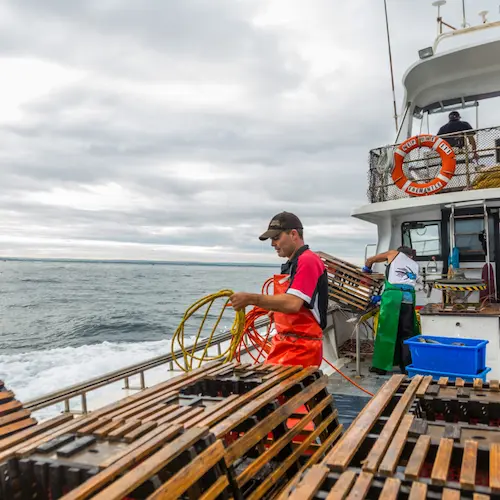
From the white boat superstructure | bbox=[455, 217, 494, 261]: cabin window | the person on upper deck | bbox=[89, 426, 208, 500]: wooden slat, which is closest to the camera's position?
Answer: bbox=[89, 426, 208, 500]: wooden slat

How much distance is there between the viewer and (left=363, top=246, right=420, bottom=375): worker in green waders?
7305 millimetres

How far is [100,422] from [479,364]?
4.94m

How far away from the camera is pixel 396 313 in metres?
7.36

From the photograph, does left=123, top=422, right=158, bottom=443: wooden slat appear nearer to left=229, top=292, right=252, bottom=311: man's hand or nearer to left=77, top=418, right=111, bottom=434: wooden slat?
left=77, top=418, right=111, bottom=434: wooden slat

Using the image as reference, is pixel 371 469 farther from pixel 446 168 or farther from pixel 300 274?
pixel 446 168

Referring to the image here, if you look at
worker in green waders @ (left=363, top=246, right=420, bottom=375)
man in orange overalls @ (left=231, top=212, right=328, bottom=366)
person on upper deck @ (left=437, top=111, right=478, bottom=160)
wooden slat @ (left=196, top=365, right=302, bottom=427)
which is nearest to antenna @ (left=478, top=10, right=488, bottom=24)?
person on upper deck @ (left=437, top=111, right=478, bottom=160)

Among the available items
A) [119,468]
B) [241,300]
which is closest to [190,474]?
[119,468]

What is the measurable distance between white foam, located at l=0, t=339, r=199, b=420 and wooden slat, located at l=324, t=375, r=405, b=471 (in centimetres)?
598

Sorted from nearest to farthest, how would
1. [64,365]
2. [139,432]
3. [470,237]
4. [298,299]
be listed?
[139,432] < [298,299] < [470,237] < [64,365]

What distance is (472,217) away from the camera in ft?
27.0

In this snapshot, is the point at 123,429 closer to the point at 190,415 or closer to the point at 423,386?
the point at 190,415

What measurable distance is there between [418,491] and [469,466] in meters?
0.28

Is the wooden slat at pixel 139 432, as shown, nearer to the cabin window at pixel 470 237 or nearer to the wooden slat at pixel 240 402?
the wooden slat at pixel 240 402


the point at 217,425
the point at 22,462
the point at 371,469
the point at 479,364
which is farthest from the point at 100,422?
the point at 479,364
